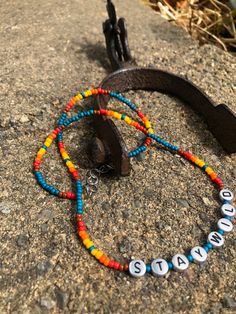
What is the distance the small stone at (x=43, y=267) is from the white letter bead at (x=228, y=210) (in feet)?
2.06

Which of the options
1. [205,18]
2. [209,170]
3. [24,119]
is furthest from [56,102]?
[205,18]

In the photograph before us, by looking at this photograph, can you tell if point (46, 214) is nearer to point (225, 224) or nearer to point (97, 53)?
point (225, 224)

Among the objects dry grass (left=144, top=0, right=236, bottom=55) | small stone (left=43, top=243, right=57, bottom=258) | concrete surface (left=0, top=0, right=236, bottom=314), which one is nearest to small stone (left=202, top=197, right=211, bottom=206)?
concrete surface (left=0, top=0, right=236, bottom=314)

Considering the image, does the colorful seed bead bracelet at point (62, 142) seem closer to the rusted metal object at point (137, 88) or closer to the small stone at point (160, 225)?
the rusted metal object at point (137, 88)

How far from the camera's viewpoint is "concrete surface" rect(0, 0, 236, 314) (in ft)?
3.89

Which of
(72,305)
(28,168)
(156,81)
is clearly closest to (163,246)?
(72,305)

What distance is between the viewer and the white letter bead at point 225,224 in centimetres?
134

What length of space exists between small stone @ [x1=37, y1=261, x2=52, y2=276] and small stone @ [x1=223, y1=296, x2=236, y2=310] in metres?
0.55

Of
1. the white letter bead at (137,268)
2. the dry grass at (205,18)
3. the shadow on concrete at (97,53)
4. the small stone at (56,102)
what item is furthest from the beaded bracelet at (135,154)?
the dry grass at (205,18)

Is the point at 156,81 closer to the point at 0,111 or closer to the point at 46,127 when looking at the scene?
the point at 46,127

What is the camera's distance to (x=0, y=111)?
1.65m

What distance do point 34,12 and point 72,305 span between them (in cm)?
175

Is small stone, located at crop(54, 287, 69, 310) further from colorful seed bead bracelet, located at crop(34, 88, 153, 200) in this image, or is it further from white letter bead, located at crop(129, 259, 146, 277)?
colorful seed bead bracelet, located at crop(34, 88, 153, 200)

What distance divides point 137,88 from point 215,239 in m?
0.85
